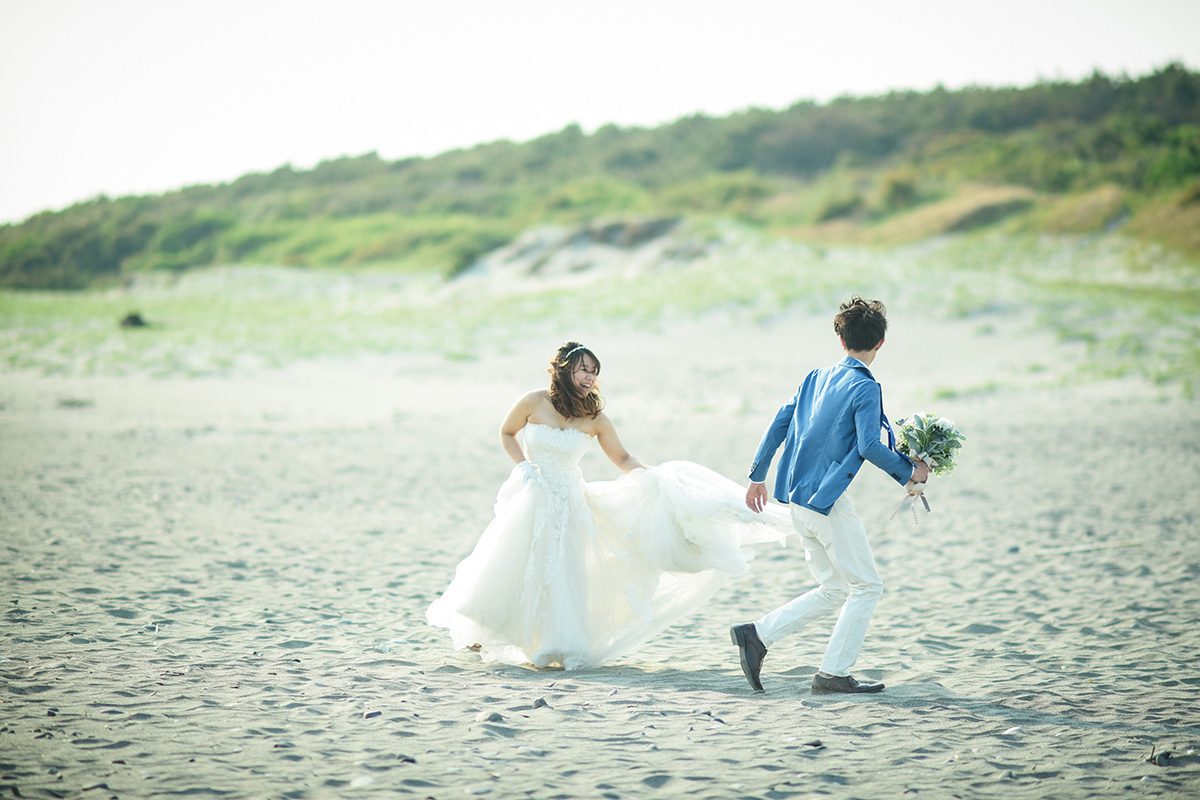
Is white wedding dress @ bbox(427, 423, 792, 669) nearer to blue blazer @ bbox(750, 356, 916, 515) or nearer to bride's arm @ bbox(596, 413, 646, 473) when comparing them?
bride's arm @ bbox(596, 413, 646, 473)

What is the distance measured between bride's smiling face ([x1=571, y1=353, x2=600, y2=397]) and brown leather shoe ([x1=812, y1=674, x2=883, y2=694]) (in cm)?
207

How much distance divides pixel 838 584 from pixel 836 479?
0.63 m

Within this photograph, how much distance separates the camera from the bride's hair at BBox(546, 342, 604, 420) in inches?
216

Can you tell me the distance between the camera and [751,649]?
4918mm

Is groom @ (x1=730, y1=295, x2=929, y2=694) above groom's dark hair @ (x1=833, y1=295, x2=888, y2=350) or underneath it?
underneath

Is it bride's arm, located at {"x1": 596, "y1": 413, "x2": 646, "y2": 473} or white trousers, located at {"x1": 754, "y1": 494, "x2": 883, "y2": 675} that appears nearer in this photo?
white trousers, located at {"x1": 754, "y1": 494, "x2": 883, "y2": 675}

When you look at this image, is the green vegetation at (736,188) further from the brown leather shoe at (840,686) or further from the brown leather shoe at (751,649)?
the brown leather shoe at (751,649)

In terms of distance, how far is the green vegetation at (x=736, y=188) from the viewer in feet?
128

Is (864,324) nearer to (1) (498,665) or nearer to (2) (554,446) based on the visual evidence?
(2) (554,446)

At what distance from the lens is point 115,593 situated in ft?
22.0

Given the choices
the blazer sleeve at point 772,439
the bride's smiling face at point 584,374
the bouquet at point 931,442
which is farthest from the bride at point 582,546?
the bouquet at point 931,442

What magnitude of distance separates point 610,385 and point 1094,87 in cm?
6332

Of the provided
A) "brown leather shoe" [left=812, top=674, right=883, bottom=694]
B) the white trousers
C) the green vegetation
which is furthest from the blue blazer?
the green vegetation

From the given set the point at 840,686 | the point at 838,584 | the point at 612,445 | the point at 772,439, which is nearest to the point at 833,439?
the point at 772,439
